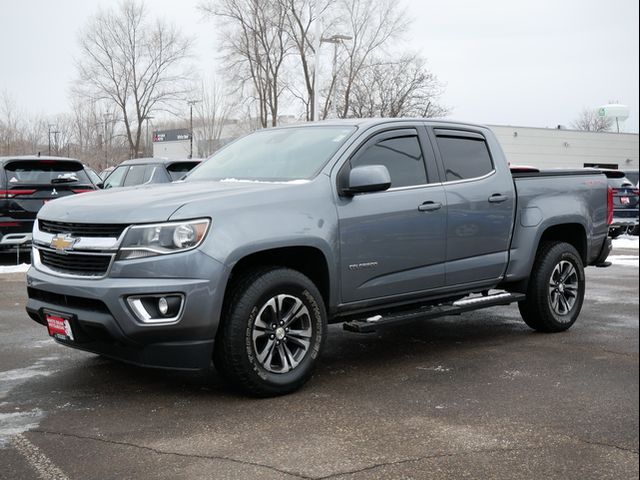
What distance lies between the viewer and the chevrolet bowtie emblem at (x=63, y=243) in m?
4.80

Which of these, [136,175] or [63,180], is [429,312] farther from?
[136,175]

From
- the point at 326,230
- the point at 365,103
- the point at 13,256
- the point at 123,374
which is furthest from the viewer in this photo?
the point at 365,103

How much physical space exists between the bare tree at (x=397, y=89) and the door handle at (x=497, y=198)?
2910 cm

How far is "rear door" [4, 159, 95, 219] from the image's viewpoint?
11.7 metres

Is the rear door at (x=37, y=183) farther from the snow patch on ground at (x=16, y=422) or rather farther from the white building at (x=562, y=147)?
A: the white building at (x=562, y=147)

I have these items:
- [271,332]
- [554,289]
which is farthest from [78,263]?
[554,289]

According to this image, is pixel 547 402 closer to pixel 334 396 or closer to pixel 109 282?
pixel 334 396

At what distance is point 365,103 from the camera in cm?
3656

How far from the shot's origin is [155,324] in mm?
4477

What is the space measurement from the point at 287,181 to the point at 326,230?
0.48 metres

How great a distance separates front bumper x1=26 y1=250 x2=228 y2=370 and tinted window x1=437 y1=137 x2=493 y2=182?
2.46 meters

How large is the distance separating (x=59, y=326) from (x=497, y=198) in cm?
363

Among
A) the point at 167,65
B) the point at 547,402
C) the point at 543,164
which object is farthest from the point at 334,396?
the point at 543,164

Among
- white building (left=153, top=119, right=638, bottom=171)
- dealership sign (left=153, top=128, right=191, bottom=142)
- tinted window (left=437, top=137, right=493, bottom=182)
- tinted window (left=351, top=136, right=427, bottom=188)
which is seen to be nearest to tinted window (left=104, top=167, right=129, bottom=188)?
tinted window (left=437, top=137, right=493, bottom=182)
